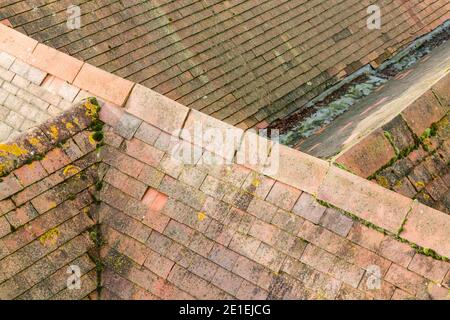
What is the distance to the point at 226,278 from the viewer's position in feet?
18.4

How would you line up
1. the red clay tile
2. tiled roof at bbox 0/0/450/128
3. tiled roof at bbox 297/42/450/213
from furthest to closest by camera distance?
tiled roof at bbox 0/0/450/128 → the red clay tile → tiled roof at bbox 297/42/450/213

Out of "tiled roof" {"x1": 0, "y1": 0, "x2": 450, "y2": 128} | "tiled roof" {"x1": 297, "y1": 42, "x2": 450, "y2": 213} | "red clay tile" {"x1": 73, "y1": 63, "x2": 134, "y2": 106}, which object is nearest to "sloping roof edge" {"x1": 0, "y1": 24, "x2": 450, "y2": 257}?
"red clay tile" {"x1": 73, "y1": 63, "x2": 134, "y2": 106}

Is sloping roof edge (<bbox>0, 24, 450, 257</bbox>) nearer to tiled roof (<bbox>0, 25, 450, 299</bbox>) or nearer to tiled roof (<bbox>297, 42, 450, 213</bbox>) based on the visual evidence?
tiled roof (<bbox>0, 25, 450, 299</bbox>)

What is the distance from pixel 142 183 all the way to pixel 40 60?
235 centimetres

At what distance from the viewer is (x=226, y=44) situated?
10.6 metres

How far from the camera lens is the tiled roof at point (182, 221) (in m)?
5.16

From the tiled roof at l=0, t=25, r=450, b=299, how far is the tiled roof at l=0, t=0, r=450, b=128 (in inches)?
108

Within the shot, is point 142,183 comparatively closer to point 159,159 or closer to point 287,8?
point 159,159

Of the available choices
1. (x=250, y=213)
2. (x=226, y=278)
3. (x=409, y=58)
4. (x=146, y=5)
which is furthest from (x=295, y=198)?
(x=409, y=58)

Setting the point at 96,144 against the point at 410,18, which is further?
the point at 410,18

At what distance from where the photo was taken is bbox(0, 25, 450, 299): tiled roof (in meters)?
5.16

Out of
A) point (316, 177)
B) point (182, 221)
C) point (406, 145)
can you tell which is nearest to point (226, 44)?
point (406, 145)

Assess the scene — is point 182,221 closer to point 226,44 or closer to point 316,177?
point 316,177
